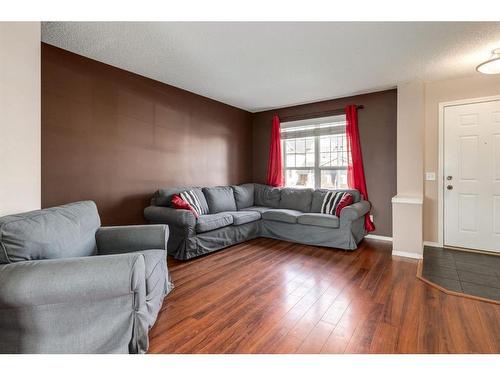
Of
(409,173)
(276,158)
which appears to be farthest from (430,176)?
(276,158)

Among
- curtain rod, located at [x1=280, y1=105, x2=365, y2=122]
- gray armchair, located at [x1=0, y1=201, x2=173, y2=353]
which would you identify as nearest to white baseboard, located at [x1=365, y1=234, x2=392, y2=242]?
curtain rod, located at [x1=280, y1=105, x2=365, y2=122]

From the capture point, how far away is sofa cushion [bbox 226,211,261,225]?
3801mm

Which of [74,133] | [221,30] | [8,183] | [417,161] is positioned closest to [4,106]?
[8,183]

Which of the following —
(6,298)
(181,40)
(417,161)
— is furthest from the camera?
(417,161)

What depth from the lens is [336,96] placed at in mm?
4352

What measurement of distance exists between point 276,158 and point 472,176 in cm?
308

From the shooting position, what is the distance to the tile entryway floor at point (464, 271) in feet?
7.82

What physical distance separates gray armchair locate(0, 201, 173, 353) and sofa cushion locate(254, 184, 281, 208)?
3359mm

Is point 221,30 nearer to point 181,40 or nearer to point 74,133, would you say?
point 181,40

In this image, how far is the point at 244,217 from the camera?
12.8 ft

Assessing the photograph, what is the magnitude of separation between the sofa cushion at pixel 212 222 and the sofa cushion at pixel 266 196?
4.26 ft

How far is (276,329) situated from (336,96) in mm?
3882
